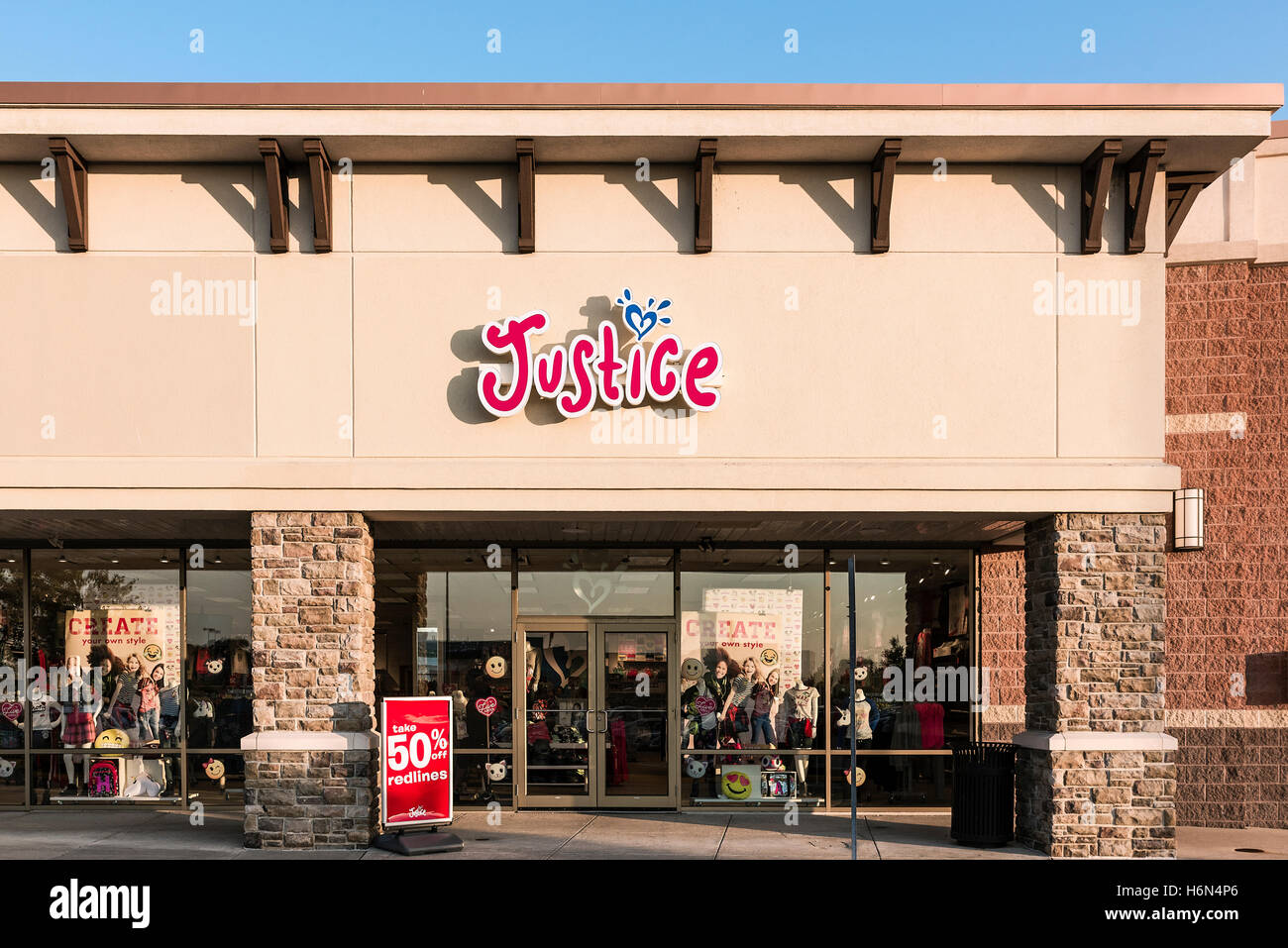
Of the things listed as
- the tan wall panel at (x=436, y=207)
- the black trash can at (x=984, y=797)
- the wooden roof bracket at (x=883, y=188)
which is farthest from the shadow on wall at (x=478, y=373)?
the black trash can at (x=984, y=797)

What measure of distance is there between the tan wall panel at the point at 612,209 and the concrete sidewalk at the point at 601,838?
693 centimetres

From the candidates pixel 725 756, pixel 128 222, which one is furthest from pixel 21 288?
pixel 725 756

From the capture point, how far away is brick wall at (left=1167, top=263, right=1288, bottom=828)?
602 inches

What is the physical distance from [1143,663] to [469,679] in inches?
344

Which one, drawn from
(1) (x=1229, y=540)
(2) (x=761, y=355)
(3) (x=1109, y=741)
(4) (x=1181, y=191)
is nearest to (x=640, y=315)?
(2) (x=761, y=355)

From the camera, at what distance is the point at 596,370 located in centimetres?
1292

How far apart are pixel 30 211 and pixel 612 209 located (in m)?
6.85

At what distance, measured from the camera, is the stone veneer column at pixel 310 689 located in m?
12.6

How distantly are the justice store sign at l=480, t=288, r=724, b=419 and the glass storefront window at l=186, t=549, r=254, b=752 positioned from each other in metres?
5.65

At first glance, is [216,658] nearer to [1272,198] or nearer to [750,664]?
[750,664]

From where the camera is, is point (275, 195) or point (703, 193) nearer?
point (275, 195)

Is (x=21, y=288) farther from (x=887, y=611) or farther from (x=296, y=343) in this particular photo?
(x=887, y=611)

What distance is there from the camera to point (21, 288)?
13125 mm

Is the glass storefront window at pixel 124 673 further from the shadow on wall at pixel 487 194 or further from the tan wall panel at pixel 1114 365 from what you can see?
the tan wall panel at pixel 1114 365
